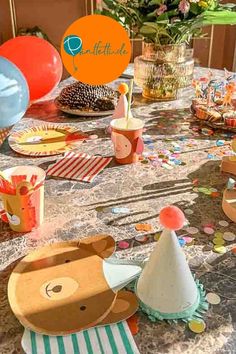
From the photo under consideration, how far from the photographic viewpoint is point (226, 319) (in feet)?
1.99

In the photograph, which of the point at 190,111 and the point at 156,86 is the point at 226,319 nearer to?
the point at 190,111

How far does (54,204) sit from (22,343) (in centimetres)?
36

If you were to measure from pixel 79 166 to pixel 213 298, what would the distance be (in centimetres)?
52

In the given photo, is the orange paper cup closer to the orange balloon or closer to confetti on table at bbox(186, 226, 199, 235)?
confetti on table at bbox(186, 226, 199, 235)

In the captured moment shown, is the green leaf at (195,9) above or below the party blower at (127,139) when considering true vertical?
above

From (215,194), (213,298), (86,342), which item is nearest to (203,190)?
(215,194)

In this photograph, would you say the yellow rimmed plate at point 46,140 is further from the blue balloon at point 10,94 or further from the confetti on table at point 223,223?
the confetti on table at point 223,223

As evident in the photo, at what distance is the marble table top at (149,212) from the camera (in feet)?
1.91

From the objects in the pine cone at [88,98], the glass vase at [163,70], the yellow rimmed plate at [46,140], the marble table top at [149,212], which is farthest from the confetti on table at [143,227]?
the glass vase at [163,70]

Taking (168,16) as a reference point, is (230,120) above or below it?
below

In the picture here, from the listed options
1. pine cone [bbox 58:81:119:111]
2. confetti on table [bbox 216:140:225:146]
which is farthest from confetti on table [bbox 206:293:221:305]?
pine cone [bbox 58:81:119:111]

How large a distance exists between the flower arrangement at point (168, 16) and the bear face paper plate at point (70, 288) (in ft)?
2.85

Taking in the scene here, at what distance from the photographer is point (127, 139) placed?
1032 mm

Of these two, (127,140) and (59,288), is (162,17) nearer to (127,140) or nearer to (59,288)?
(127,140)
